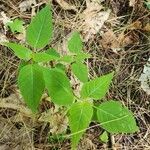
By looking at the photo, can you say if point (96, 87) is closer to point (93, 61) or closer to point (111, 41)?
point (93, 61)

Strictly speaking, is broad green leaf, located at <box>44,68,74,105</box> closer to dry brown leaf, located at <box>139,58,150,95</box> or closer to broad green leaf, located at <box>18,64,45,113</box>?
broad green leaf, located at <box>18,64,45,113</box>

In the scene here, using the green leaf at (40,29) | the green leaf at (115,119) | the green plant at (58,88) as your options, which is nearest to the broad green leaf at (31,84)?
the green plant at (58,88)

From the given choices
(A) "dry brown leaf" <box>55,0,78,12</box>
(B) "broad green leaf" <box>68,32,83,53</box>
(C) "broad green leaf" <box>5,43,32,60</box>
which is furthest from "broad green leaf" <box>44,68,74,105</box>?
(A) "dry brown leaf" <box>55,0,78,12</box>

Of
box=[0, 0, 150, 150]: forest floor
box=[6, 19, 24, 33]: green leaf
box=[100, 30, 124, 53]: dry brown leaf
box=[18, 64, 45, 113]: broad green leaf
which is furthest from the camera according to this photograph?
box=[100, 30, 124, 53]: dry brown leaf

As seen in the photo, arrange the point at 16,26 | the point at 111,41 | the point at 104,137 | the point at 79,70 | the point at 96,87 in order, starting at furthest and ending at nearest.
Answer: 1. the point at 111,41
2. the point at 16,26
3. the point at 104,137
4. the point at 79,70
5. the point at 96,87

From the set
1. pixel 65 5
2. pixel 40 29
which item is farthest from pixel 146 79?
pixel 40 29

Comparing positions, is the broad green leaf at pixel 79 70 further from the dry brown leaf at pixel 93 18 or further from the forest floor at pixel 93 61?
the dry brown leaf at pixel 93 18
